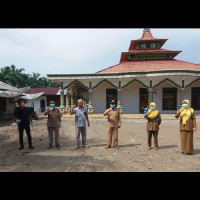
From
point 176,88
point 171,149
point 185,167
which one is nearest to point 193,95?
point 176,88

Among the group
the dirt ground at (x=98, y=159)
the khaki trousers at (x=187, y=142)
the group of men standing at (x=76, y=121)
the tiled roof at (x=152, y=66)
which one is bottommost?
the dirt ground at (x=98, y=159)

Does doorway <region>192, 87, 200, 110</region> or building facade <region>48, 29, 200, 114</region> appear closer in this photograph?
building facade <region>48, 29, 200, 114</region>

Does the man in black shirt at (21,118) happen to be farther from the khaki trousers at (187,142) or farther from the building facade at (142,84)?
the building facade at (142,84)

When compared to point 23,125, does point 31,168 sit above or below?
below

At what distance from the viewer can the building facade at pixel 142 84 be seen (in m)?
14.6

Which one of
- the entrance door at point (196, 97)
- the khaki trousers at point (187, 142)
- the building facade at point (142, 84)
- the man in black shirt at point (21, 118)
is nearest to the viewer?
the khaki trousers at point (187, 142)

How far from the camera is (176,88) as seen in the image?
16.1 m

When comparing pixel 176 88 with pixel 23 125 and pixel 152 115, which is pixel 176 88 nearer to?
pixel 152 115

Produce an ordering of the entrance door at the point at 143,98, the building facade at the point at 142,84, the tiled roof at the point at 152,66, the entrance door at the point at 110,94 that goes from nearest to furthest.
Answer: the building facade at the point at 142,84
the tiled roof at the point at 152,66
the entrance door at the point at 143,98
the entrance door at the point at 110,94

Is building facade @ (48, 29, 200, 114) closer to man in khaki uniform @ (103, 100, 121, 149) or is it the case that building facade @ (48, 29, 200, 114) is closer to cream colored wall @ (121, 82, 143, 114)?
cream colored wall @ (121, 82, 143, 114)

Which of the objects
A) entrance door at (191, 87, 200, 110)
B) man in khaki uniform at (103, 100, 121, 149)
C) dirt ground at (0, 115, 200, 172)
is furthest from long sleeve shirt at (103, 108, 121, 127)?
entrance door at (191, 87, 200, 110)

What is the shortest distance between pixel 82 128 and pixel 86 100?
65.4 feet

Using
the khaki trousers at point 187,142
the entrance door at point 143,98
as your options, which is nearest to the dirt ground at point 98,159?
the khaki trousers at point 187,142

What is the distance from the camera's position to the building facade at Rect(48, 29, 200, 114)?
14.6 m
